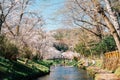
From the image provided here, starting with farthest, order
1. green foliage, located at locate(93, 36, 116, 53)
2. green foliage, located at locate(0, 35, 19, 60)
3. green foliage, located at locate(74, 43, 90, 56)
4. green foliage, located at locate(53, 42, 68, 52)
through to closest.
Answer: green foliage, located at locate(53, 42, 68, 52)
green foliage, located at locate(74, 43, 90, 56)
green foliage, located at locate(93, 36, 116, 53)
green foliage, located at locate(0, 35, 19, 60)

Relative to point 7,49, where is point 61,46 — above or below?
below

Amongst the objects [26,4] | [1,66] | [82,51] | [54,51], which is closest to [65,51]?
[54,51]

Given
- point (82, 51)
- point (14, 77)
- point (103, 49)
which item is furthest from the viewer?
point (82, 51)

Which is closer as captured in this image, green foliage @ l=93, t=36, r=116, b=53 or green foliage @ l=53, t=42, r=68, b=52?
green foliage @ l=93, t=36, r=116, b=53

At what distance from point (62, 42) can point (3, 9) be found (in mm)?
102003

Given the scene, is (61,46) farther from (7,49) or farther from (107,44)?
(7,49)

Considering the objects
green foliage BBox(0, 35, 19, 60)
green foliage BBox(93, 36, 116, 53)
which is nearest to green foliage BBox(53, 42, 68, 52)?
green foliage BBox(93, 36, 116, 53)

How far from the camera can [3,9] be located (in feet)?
107

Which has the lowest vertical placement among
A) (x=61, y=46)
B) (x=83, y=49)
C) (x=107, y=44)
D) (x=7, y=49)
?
(x=61, y=46)

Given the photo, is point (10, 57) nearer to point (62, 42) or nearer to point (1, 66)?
point (1, 66)

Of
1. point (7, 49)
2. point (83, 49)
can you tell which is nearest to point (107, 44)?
point (83, 49)

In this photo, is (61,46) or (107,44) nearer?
(107,44)

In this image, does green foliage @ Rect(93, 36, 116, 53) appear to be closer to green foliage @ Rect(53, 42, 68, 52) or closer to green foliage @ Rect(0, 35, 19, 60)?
green foliage @ Rect(0, 35, 19, 60)

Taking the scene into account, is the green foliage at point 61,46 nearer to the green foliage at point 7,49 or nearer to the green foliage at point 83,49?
the green foliage at point 83,49
